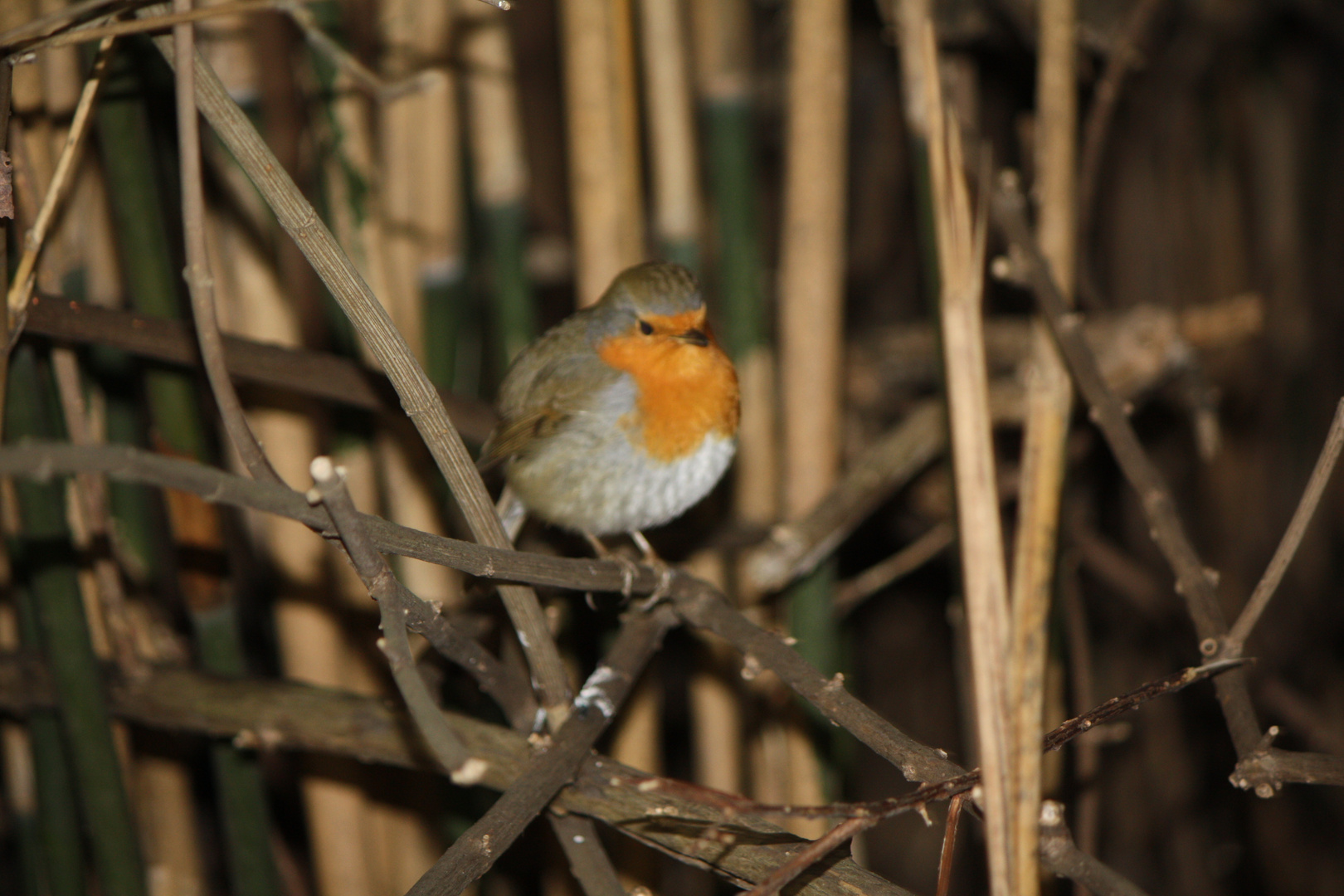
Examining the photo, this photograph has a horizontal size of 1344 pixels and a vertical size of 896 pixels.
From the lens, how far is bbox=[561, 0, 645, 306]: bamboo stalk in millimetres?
1829

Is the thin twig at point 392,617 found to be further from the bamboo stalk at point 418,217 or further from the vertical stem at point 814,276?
the vertical stem at point 814,276

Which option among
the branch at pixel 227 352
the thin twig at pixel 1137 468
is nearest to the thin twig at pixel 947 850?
the thin twig at pixel 1137 468

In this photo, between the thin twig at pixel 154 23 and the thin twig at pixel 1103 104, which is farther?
the thin twig at pixel 1103 104

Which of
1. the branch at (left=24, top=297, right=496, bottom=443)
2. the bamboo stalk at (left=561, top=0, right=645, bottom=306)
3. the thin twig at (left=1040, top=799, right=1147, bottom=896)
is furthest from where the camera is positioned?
the bamboo stalk at (left=561, top=0, right=645, bottom=306)

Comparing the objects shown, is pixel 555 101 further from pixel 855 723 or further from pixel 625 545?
pixel 855 723

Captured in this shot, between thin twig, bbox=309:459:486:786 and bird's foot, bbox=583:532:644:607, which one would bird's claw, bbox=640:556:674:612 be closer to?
bird's foot, bbox=583:532:644:607

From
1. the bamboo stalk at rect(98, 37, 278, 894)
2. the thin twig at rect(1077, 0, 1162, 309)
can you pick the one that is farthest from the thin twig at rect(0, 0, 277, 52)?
the thin twig at rect(1077, 0, 1162, 309)

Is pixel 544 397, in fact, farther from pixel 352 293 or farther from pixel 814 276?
pixel 352 293

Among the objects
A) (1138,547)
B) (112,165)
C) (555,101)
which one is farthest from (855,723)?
(555,101)

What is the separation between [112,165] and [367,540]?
37.7 inches

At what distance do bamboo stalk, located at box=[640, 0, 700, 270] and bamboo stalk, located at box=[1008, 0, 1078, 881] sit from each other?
0.65 m

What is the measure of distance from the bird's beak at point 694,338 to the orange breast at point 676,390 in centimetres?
2

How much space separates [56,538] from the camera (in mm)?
1527

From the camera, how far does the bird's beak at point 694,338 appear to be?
185 centimetres
